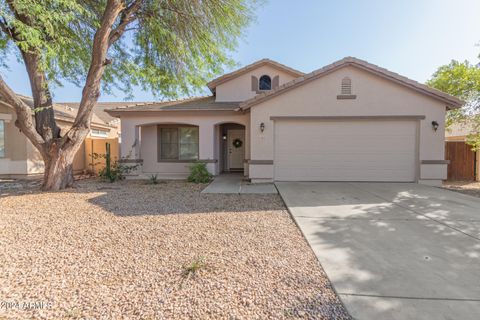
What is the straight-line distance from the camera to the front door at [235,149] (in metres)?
13.0

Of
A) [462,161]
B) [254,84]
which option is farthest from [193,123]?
[462,161]

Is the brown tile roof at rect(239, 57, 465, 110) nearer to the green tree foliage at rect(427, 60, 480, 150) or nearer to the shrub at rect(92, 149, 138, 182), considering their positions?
the green tree foliage at rect(427, 60, 480, 150)

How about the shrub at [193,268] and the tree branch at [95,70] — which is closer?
the shrub at [193,268]

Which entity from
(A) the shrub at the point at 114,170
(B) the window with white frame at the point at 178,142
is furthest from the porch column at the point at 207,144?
(A) the shrub at the point at 114,170

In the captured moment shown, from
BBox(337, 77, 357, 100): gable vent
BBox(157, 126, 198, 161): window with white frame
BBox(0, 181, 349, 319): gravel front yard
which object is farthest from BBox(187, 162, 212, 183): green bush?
BBox(337, 77, 357, 100): gable vent

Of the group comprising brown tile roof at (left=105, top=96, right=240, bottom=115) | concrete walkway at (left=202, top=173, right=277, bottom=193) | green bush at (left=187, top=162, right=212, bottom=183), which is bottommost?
concrete walkway at (left=202, top=173, right=277, bottom=193)

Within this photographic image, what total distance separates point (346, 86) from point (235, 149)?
21.6ft

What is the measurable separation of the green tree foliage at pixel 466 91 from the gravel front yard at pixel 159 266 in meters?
10.6

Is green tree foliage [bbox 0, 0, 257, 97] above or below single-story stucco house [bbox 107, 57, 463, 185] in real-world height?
above

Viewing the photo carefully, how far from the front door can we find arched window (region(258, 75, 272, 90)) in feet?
8.73

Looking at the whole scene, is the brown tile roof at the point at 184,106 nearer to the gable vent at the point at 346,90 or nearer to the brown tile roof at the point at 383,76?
the brown tile roof at the point at 383,76

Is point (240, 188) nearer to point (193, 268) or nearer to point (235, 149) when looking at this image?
point (235, 149)

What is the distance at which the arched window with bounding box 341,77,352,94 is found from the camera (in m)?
8.65

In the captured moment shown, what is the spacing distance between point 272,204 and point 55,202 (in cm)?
604
